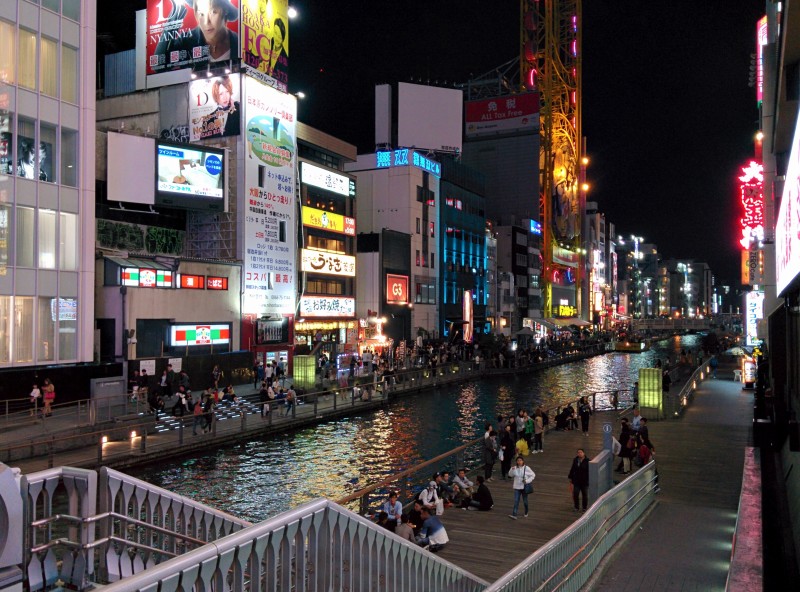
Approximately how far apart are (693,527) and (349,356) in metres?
32.8

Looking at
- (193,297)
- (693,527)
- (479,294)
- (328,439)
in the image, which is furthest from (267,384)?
(479,294)

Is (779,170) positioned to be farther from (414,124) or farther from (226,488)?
(414,124)

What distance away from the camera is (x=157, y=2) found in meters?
47.8

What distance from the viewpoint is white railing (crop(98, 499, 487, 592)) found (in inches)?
165

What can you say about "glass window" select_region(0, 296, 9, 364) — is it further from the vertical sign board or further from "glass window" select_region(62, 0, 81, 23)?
the vertical sign board

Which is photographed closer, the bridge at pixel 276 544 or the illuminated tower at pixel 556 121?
the bridge at pixel 276 544

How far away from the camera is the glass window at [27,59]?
29609 mm

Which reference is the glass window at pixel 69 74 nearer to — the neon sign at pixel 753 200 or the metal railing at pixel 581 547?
the metal railing at pixel 581 547

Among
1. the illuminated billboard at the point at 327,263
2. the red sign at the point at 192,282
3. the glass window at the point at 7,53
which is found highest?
the glass window at the point at 7,53

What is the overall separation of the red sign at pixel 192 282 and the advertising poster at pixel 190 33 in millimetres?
15235

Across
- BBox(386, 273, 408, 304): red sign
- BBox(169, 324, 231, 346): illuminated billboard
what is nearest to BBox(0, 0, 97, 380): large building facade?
BBox(169, 324, 231, 346): illuminated billboard

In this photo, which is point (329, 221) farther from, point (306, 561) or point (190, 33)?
point (306, 561)

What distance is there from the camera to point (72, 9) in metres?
32.0

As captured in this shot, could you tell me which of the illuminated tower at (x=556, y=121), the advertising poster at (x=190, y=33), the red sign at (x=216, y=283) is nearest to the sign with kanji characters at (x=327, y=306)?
the red sign at (x=216, y=283)
